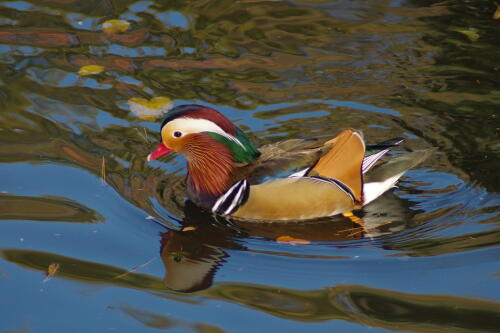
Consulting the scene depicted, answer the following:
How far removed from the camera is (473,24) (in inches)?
336

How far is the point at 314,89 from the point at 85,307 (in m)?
3.61

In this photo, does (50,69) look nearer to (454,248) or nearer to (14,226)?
(14,226)

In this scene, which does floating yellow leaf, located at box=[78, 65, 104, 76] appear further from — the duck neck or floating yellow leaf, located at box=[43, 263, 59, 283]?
floating yellow leaf, located at box=[43, 263, 59, 283]

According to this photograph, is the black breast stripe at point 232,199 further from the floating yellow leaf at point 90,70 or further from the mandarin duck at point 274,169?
the floating yellow leaf at point 90,70

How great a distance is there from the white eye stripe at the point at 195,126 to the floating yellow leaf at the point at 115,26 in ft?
9.23

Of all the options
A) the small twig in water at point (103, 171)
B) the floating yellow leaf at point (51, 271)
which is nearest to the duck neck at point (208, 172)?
the small twig in water at point (103, 171)

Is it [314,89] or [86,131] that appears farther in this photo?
[314,89]

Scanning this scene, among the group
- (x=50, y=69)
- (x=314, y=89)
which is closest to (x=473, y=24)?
(x=314, y=89)

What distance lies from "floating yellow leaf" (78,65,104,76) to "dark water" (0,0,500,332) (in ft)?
0.23

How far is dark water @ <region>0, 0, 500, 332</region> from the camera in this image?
196 inches

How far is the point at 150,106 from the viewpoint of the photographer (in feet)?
24.9

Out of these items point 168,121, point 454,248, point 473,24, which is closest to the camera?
point 454,248

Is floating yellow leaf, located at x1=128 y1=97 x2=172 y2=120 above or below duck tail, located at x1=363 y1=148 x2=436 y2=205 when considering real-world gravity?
below

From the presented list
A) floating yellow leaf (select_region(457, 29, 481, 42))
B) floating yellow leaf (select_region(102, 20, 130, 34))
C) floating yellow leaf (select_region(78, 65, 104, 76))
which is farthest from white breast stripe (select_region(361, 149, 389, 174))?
floating yellow leaf (select_region(102, 20, 130, 34))
